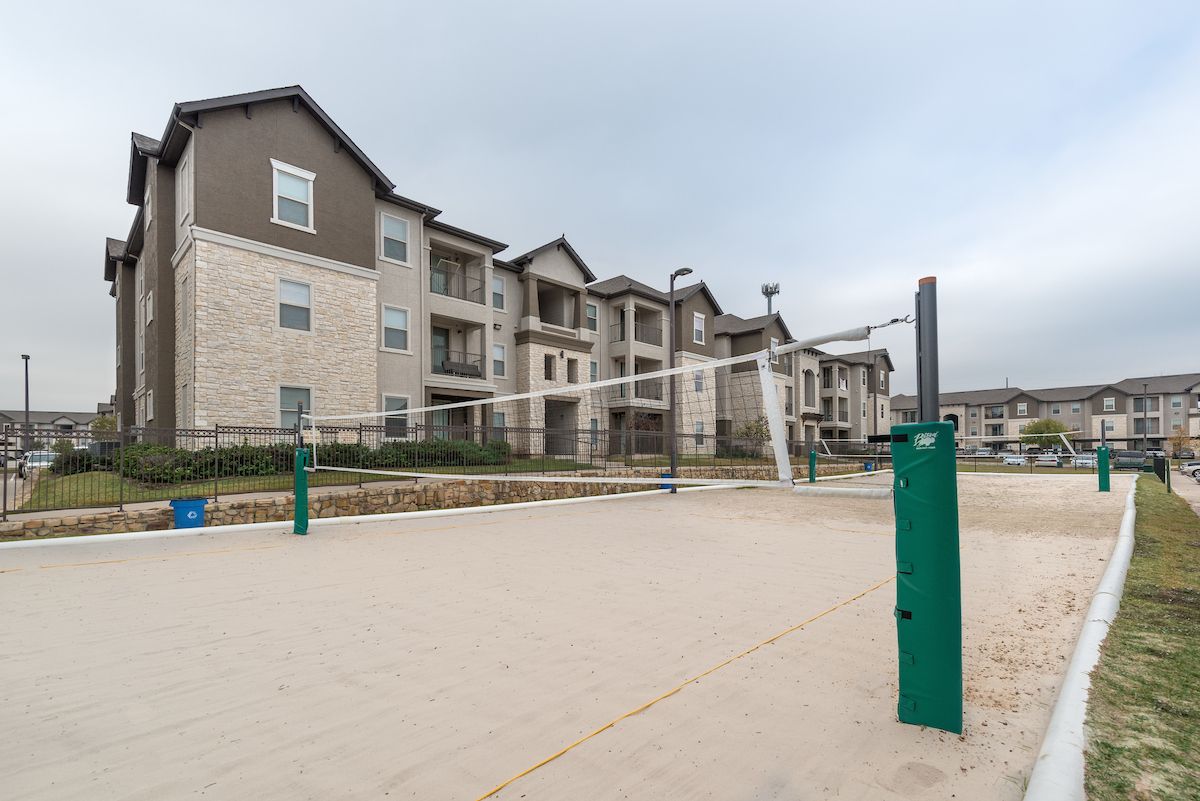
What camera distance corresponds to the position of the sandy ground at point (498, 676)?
8.68ft

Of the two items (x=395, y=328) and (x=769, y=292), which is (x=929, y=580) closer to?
(x=395, y=328)

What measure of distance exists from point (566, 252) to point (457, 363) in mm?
10210

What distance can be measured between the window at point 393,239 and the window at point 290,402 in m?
6.82

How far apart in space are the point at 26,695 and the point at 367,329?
18949 millimetres

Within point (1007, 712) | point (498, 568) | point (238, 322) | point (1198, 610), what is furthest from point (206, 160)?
point (1198, 610)

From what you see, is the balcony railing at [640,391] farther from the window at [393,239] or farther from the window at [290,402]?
the window at [290,402]

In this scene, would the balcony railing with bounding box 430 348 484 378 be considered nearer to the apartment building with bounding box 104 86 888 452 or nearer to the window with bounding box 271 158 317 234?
the apartment building with bounding box 104 86 888 452

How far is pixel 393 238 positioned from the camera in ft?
76.8

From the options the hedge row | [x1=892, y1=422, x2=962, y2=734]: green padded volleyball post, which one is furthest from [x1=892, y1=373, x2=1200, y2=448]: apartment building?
[x1=892, y1=422, x2=962, y2=734]: green padded volleyball post

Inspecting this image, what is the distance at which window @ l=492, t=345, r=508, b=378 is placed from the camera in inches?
1130

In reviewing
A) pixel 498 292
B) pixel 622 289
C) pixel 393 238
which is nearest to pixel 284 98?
pixel 393 238

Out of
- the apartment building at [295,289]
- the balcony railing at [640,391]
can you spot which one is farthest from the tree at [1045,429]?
the apartment building at [295,289]

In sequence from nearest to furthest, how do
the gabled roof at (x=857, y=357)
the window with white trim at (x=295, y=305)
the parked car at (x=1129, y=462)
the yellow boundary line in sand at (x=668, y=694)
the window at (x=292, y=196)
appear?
1. the yellow boundary line in sand at (x=668, y=694)
2. the window with white trim at (x=295, y=305)
3. the window at (x=292, y=196)
4. the parked car at (x=1129, y=462)
5. the gabled roof at (x=857, y=357)

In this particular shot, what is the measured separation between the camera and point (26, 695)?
3520 mm
